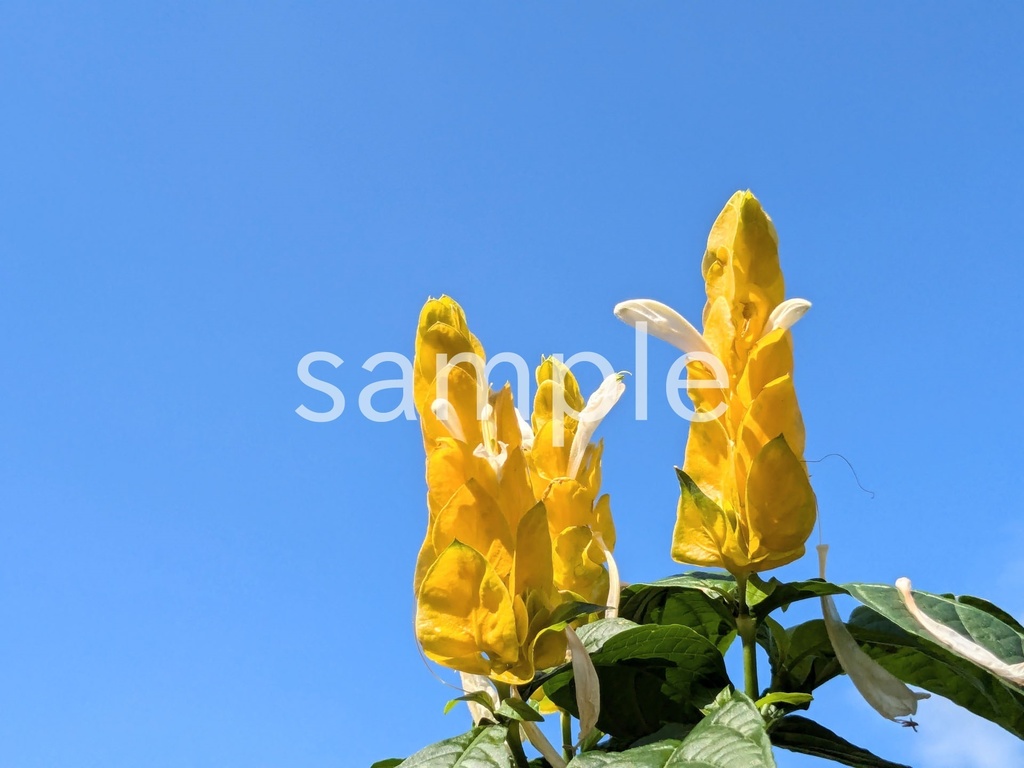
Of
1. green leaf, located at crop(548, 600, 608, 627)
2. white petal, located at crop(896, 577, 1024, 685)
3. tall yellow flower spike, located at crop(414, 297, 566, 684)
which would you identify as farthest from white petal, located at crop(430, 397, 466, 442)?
white petal, located at crop(896, 577, 1024, 685)

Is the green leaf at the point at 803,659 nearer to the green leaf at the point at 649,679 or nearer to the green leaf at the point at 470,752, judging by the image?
the green leaf at the point at 649,679

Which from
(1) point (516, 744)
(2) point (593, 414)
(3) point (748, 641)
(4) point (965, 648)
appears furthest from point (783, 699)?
(2) point (593, 414)

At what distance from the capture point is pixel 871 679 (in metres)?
1.20

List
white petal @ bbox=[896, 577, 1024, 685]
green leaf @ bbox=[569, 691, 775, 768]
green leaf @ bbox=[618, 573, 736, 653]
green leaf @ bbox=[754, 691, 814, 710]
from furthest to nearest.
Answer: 1. green leaf @ bbox=[618, 573, 736, 653]
2. green leaf @ bbox=[754, 691, 814, 710]
3. white petal @ bbox=[896, 577, 1024, 685]
4. green leaf @ bbox=[569, 691, 775, 768]

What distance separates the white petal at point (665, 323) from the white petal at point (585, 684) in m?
0.43

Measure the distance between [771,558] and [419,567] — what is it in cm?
43

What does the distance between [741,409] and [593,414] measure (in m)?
0.21

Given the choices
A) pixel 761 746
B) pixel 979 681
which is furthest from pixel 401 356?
pixel 979 681

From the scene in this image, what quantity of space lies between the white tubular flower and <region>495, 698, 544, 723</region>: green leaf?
384 mm

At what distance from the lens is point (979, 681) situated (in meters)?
1.17

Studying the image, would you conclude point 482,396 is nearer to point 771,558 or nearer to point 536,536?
point 536,536

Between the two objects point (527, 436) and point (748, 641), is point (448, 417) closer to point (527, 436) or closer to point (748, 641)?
point (527, 436)

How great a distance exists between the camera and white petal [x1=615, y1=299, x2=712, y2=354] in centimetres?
131

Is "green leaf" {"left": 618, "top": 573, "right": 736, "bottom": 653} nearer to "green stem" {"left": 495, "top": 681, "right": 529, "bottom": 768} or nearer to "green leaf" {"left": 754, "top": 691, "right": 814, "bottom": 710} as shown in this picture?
"green leaf" {"left": 754, "top": 691, "right": 814, "bottom": 710}
